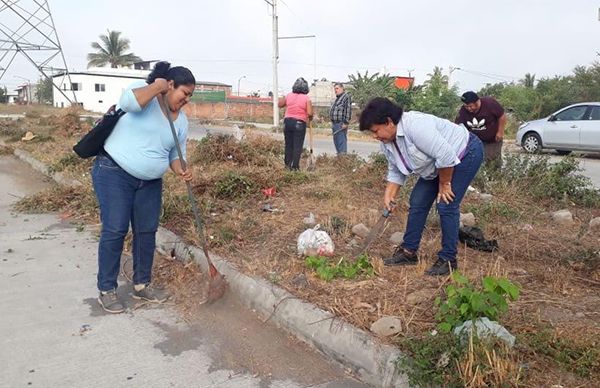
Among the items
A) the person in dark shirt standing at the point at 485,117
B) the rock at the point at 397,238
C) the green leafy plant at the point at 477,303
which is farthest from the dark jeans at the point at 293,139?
the green leafy plant at the point at 477,303

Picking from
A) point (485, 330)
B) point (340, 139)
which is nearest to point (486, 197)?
point (340, 139)

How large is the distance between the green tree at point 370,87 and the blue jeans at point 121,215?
90.0 feet

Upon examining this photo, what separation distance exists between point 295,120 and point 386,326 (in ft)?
18.6

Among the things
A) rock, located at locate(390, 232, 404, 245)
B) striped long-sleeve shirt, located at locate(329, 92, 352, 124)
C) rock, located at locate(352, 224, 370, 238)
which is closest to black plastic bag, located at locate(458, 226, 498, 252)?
rock, located at locate(390, 232, 404, 245)

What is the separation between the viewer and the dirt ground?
319 cm

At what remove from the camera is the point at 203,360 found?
10.2 ft

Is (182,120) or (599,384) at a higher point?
(182,120)

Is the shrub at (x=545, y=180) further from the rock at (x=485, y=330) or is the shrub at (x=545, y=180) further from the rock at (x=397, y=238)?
the rock at (x=485, y=330)

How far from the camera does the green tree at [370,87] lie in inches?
1230

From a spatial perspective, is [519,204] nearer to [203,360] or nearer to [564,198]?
[564,198]

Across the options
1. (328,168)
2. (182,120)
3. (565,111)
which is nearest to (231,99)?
(565,111)

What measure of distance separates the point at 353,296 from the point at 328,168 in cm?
549

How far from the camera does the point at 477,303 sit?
273cm

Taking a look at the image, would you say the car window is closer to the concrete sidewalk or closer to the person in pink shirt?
the person in pink shirt
